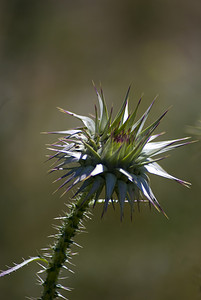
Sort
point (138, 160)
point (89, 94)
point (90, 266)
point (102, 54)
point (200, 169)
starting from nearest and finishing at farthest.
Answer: point (138, 160) < point (200, 169) < point (90, 266) < point (89, 94) < point (102, 54)

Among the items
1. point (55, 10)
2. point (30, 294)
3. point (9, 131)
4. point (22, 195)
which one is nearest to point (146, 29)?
point (55, 10)

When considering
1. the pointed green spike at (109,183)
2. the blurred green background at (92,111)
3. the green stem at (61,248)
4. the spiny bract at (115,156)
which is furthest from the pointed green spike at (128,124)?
the blurred green background at (92,111)

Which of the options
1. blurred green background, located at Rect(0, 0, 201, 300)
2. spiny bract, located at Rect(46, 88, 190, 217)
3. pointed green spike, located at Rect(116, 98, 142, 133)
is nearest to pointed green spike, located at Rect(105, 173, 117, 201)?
spiny bract, located at Rect(46, 88, 190, 217)

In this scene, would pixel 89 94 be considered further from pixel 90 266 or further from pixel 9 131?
pixel 90 266

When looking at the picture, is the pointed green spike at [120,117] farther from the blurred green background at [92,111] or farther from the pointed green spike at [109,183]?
the blurred green background at [92,111]

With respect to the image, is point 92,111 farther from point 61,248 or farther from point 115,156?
point 115,156

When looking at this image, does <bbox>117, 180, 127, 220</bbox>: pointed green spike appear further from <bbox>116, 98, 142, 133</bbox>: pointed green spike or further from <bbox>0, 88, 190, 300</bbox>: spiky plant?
<bbox>116, 98, 142, 133</bbox>: pointed green spike

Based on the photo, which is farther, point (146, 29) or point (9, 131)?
point (146, 29)
